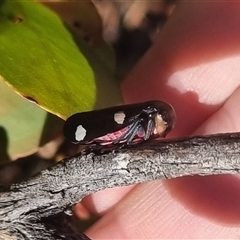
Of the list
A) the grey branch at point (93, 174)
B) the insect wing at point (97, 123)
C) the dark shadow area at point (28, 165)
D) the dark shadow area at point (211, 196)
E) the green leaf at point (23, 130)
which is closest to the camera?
the grey branch at point (93, 174)

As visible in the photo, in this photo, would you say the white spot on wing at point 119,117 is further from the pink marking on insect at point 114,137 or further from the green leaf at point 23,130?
the green leaf at point 23,130

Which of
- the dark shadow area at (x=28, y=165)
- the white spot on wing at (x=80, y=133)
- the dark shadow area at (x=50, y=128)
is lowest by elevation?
the dark shadow area at (x=28, y=165)

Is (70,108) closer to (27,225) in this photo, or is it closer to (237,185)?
(27,225)

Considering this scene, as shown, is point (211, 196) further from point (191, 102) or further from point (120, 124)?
point (120, 124)

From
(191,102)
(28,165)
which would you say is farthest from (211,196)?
(28,165)

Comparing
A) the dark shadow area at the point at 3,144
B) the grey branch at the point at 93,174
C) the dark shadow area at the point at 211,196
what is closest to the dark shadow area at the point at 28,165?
the dark shadow area at the point at 3,144

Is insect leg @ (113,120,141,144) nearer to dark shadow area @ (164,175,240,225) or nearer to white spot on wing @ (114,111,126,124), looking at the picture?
white spot on wing @ (114,111,126,124)
